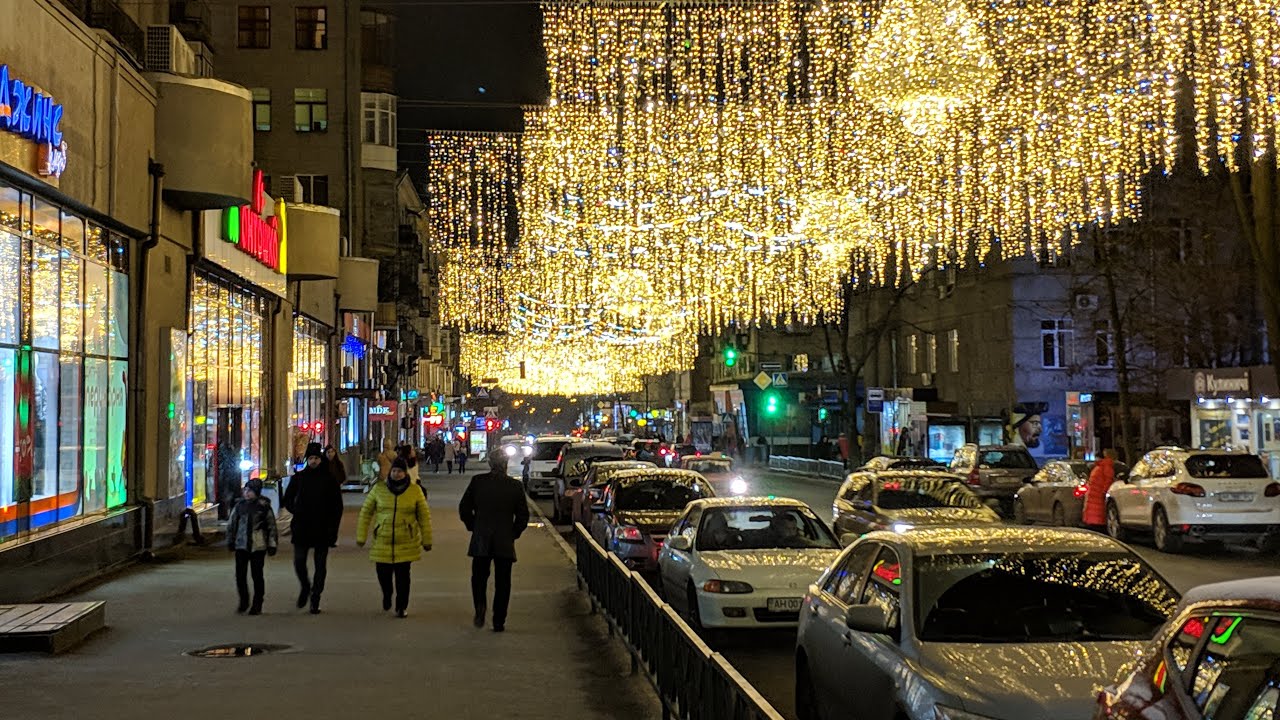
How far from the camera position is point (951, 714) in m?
6.55

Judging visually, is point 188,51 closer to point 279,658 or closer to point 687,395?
point 279,658

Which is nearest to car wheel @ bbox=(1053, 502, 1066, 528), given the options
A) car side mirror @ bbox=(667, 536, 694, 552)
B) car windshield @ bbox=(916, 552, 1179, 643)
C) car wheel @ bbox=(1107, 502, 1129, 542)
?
car wheel @ bbox=(1107, 502, 1129, 542)

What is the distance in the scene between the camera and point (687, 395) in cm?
11588

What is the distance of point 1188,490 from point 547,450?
2378 centimetres

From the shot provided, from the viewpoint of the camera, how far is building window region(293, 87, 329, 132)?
48.3 meters

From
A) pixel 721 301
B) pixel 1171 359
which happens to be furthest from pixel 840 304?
pixel 721 301

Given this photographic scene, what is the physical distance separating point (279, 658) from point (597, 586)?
3.94 meters

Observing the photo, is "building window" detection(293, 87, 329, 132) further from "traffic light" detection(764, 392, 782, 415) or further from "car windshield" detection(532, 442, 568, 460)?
"traffic light" detection(764, 392, 782, 415)

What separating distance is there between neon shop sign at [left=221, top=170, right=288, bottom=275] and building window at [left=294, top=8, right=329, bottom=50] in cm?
1574

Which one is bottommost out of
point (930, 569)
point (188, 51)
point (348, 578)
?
point (348, 578)

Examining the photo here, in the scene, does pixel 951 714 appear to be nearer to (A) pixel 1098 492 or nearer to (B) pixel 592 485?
(A) pixel 1098 492

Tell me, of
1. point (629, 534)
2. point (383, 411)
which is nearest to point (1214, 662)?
point (629, 534)

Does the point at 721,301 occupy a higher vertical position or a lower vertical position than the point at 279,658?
higher

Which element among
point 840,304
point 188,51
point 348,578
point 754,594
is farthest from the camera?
point 840,304
